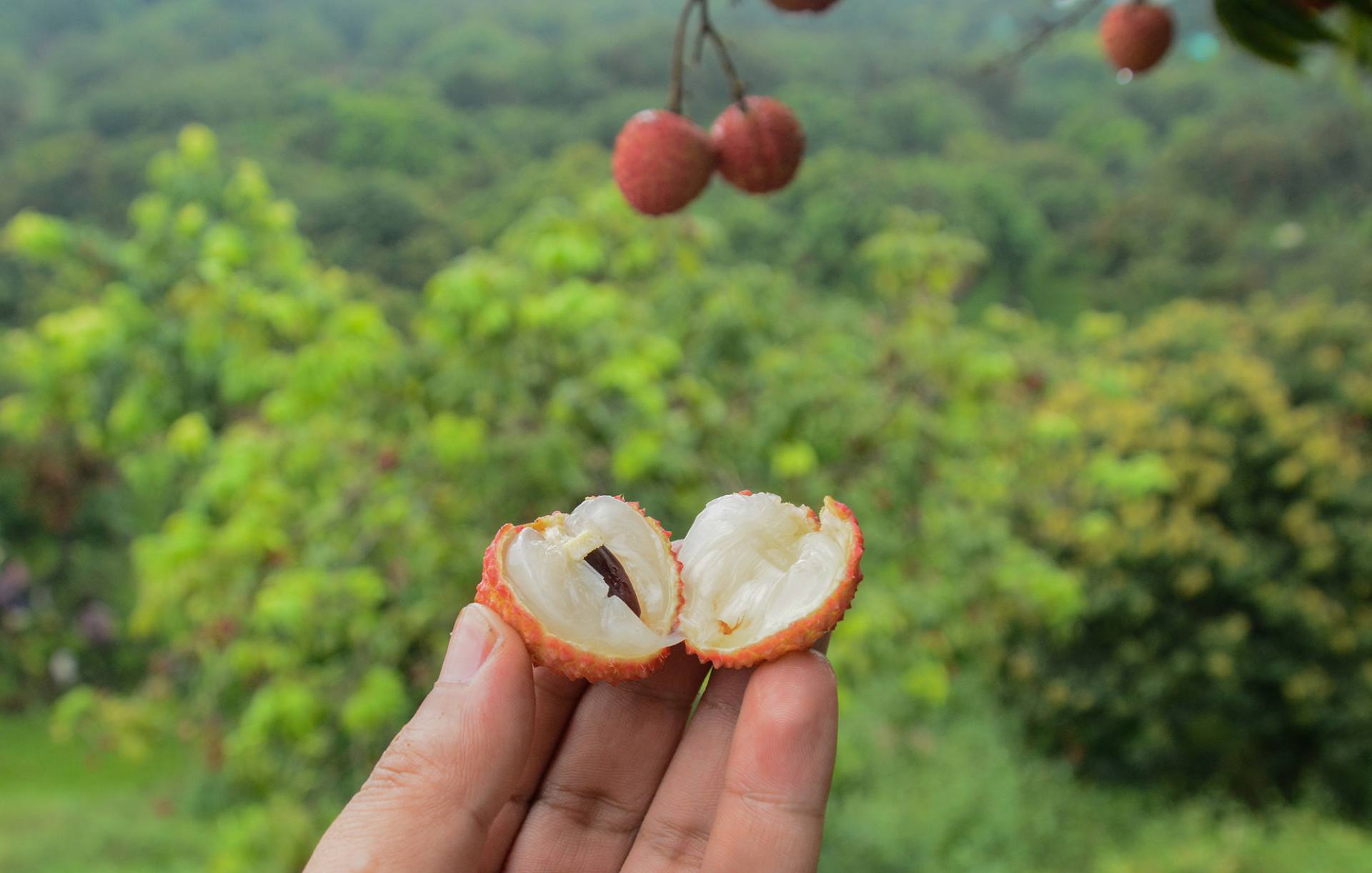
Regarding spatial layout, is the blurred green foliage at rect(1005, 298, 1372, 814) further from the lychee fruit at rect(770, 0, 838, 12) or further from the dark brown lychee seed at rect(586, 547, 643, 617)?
the dark brown lychee seed at rect(586, 547, 643, 617)

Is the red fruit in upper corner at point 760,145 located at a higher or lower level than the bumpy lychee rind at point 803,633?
higher

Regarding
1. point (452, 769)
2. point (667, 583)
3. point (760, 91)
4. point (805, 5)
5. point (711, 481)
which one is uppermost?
point (805, 5)

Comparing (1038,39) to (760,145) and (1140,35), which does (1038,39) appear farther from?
(760,145)

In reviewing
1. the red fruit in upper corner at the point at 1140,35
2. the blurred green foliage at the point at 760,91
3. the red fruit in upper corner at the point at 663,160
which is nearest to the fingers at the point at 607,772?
the red fruit in upper corner at the point at 663,160

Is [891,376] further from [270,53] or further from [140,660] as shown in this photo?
[270,53]

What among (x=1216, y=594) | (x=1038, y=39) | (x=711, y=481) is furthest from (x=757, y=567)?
(x=1216, y=594)

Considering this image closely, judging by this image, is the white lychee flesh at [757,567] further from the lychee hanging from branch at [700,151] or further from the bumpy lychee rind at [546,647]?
the lychee hanging from branch at [700,151]

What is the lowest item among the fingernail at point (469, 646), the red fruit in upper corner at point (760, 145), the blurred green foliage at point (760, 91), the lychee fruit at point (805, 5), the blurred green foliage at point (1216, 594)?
the blurred green foliage at point (760, 91)
